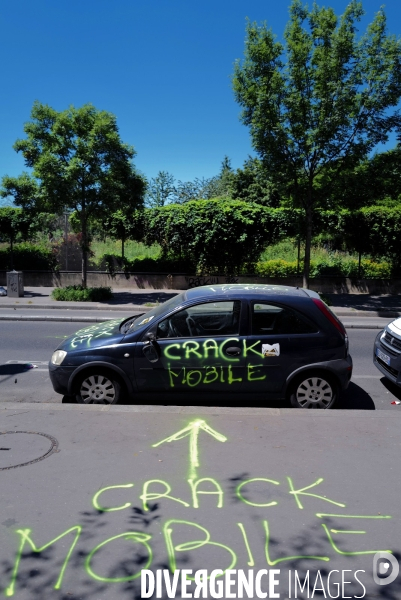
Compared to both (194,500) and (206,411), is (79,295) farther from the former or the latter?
(194,500)

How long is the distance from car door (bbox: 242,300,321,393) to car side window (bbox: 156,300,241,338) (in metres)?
0.23

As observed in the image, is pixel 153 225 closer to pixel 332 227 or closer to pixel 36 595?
pixel 332 227

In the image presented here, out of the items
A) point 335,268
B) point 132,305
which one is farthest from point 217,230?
point 132,305

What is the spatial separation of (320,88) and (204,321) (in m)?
12.6

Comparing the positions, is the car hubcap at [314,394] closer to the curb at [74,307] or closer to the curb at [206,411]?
the curb at [206,411]

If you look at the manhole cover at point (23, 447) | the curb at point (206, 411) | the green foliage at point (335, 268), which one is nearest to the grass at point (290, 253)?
the green foliage at point (335, 268)

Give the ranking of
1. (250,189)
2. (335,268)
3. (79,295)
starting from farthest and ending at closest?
(250,189)
(335,268)
(79,295)

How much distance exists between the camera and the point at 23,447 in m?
4.61

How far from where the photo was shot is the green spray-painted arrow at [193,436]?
433cm

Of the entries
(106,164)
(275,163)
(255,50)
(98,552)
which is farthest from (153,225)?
(98,552)

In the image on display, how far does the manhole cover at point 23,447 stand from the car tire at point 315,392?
9.25 ft

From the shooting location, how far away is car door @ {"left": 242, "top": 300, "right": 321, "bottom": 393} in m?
5.81

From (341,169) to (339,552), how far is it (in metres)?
15.4

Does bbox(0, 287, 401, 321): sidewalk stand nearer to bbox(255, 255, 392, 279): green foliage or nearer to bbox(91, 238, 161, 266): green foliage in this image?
bbox(255, 255, 392, 279): green foliage
